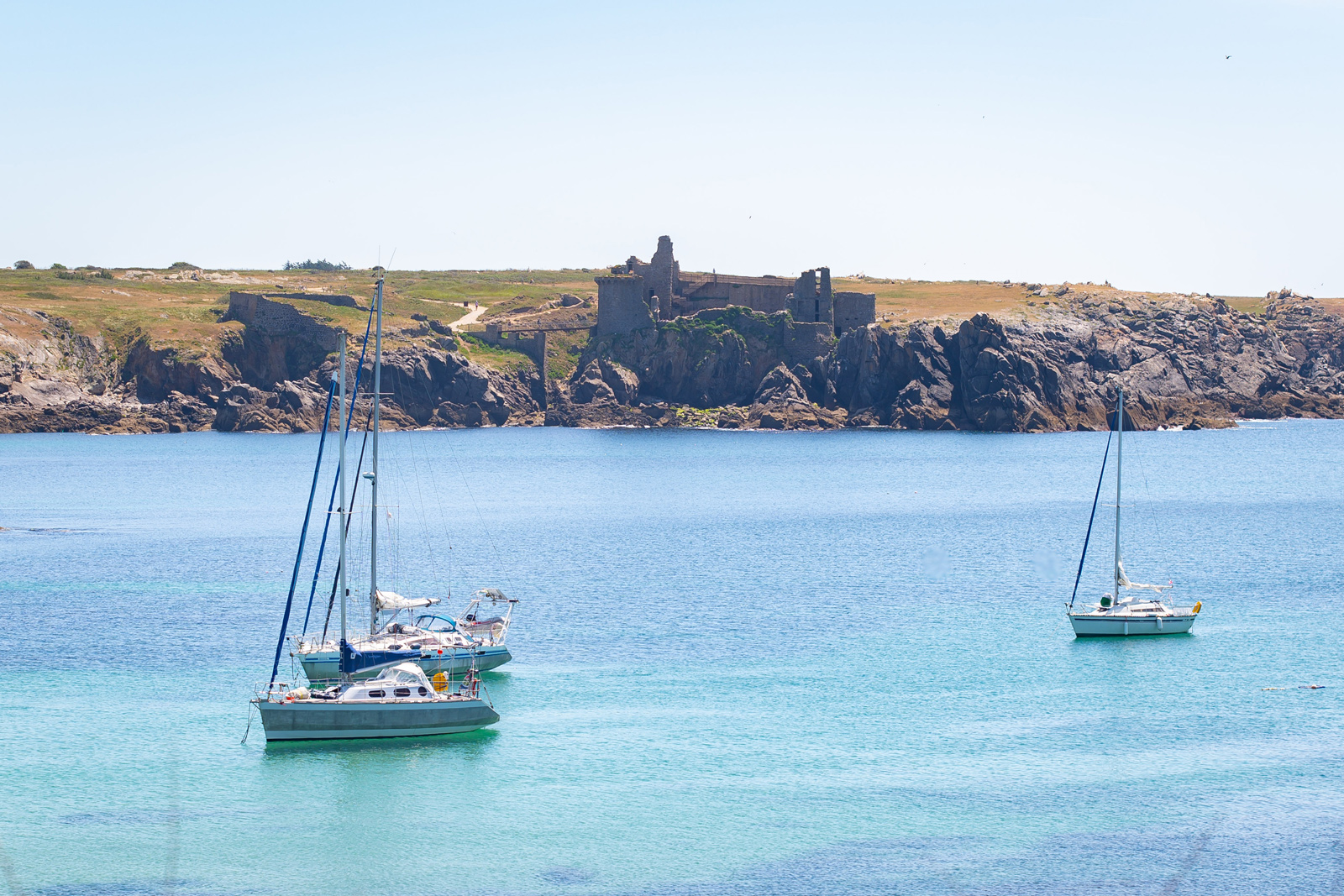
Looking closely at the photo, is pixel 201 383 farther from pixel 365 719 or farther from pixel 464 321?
pixel 365 719

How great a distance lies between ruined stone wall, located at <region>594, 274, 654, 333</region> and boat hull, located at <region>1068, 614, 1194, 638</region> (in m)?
123

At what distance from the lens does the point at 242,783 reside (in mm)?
34688

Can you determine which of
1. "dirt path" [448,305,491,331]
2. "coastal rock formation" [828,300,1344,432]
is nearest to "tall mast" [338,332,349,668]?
"coastal rock formation" [828,300,1344,432]

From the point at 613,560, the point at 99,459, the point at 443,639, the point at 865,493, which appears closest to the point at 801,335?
the point at 865,493

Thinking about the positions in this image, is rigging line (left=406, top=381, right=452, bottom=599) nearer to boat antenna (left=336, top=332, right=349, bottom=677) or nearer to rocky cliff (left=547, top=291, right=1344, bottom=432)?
boat antenna (left=336, top=332, right=349, bottom=677)

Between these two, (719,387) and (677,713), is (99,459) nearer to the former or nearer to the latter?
(719,387)

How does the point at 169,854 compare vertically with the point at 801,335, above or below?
below

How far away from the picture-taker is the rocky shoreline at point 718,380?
159250mm

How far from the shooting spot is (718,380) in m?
172

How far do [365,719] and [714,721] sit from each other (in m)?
9.57

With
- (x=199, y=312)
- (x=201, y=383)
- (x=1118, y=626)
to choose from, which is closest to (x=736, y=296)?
(x=201, y=383)

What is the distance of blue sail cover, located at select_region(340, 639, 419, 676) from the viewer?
135 ft

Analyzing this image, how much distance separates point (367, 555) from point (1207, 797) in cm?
4948

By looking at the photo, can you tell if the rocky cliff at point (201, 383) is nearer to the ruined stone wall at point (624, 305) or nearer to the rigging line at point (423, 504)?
the rigging line at point (423, 504)
